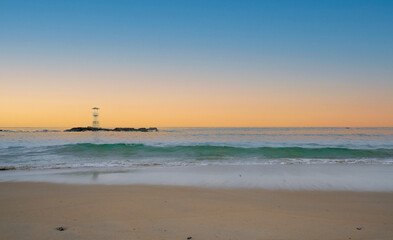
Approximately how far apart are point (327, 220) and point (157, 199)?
3807 mm

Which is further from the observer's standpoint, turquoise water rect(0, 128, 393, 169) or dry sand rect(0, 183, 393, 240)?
turquoise water rect(0, 128, 393, 169)

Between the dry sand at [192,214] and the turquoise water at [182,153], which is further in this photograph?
the turquoise water at [182,153]

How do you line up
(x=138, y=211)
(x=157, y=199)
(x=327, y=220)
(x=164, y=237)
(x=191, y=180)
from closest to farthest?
(x=164, y=237), (x=327, y=220), (x=138, y=211), (x=157, y=199), (x=191, y=180)

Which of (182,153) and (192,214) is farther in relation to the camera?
(182,153)

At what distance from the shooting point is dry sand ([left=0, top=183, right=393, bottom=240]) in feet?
13.9

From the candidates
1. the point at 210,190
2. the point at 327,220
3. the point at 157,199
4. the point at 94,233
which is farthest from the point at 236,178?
the point at 94,233

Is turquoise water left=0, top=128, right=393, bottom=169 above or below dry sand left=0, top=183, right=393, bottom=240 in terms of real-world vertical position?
below

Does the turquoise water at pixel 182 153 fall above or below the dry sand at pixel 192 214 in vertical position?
below

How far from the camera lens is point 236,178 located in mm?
9492

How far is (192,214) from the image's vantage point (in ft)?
17.1

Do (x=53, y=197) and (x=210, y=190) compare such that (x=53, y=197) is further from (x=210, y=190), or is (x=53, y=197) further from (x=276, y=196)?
(x=276, y=196)

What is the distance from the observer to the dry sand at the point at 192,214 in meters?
4.23

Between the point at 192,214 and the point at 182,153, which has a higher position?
the point at 192,214

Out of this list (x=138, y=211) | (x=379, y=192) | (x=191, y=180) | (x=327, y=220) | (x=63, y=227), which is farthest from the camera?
(x=191, y=180)
